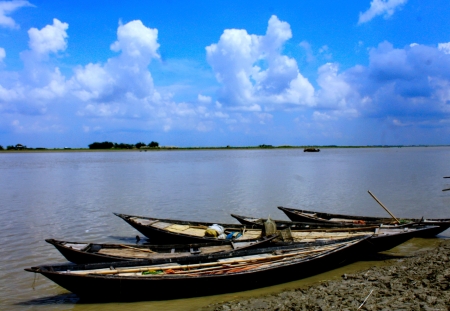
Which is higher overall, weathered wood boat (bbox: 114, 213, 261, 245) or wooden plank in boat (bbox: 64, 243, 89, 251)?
wooden plank in boat (bbox: 64, 243, 89, 251)

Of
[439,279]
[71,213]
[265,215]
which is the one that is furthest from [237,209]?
[439,279]

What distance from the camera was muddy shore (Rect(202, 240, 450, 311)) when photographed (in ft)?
20.2

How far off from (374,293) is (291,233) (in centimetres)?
408

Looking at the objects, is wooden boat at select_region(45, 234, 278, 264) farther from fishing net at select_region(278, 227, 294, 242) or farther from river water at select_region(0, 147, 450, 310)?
river water at select_region(0, 147, 450, 310)

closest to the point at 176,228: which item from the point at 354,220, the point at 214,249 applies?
the point at 214,249

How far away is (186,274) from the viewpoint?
24.3 ft

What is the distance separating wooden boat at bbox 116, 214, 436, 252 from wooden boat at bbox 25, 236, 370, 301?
1.37 m

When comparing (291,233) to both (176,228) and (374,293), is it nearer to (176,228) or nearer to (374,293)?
(176,228)

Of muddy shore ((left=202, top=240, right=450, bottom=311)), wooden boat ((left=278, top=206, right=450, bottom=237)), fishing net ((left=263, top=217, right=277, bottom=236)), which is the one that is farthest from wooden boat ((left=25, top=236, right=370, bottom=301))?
wooden boat ((left=278, top=206, right=450, bottom=237))

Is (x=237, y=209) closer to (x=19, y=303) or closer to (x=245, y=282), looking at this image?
(x=245, y=282)

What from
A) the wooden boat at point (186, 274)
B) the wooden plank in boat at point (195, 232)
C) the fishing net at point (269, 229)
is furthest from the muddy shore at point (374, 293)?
the wooden plank in boat at point (195, 232)

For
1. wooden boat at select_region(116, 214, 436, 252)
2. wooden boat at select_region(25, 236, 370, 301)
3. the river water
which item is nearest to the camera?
wooden boat at select_region(25, 236, 370, 301)

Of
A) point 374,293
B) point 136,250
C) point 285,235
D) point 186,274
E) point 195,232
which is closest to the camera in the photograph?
point 374,293

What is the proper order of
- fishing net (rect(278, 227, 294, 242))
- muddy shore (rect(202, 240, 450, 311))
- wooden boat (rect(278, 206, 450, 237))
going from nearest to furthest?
muddy shore (rect(202, 240, 450, 311)) < fishing net (rect(278, 227, 294, 242)) < wooden boat (rect(278, 206, 450, 237))
